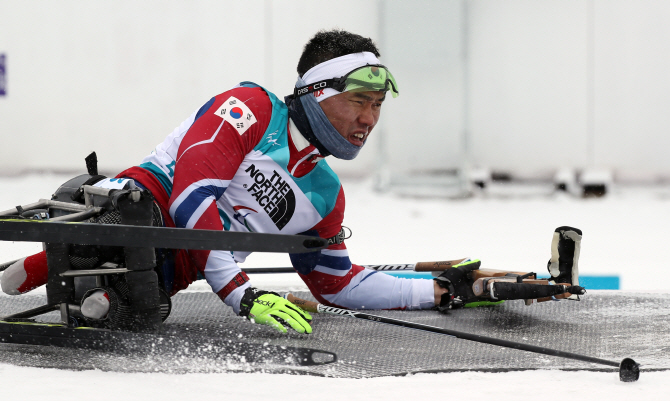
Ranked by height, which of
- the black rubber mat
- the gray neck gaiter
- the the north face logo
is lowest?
the black rubber mat

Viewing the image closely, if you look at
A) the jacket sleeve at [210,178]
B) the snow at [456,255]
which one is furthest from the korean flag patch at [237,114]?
the snow at [456,255]

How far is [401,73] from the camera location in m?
7.12

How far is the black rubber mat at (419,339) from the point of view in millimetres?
2107

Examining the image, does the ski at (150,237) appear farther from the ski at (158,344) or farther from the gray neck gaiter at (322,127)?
the gray neck gaiter at (322,127)

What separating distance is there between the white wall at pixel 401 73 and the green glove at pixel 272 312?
15.4ft

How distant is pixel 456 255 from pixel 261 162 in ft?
7.89

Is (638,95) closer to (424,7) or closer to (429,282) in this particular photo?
(424,7)

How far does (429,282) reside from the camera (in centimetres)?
302

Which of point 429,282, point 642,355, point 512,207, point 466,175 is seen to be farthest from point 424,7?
point 642,355

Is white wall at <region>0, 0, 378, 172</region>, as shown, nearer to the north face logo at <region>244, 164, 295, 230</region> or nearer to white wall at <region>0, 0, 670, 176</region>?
white wall at <region>0, 0, 670, 176</region>

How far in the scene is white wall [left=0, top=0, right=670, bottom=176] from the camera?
23.2 ft

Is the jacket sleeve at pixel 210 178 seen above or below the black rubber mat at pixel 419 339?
above

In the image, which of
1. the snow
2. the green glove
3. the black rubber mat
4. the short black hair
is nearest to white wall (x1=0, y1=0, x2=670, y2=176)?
the snow

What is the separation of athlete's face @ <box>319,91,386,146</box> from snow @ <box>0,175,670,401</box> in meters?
0.91
